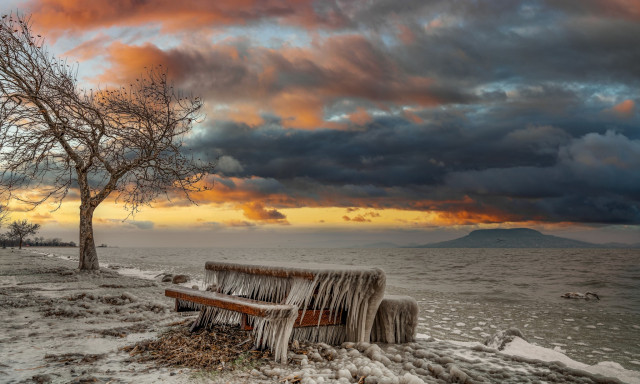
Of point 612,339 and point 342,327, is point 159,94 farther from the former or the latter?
point 612,339

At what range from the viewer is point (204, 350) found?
14.4ft

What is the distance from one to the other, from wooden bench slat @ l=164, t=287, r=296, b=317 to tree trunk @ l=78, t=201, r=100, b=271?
11.3 meters

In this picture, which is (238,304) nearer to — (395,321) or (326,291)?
(326,291)

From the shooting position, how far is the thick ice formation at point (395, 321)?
17.8ft

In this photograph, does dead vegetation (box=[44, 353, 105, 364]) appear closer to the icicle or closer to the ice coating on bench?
the ice coating on bench

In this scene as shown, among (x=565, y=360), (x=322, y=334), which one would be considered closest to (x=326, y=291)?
(x=322, y=334)

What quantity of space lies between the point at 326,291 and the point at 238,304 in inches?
38.9

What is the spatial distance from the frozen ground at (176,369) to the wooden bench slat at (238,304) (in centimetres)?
51

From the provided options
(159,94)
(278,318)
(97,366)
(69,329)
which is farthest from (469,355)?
(159,94)

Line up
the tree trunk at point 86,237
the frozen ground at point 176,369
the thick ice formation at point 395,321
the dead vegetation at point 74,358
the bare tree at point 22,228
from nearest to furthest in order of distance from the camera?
the frozen ground at point 176,369 → the dead vegetation at point 74,358 → the thick ice formation at point 395,321 → the tree trunk at point 86,237 → the bare tree at point 22,228

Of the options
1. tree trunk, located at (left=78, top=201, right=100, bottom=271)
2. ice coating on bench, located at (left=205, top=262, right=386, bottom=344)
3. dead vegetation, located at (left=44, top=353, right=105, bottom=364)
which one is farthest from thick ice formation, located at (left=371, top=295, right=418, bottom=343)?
tree trunk, located at (left=78, top=201, right=100, bottom=271)

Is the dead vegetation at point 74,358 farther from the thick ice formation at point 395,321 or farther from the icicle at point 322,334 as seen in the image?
the thick ice formation at point 395,321

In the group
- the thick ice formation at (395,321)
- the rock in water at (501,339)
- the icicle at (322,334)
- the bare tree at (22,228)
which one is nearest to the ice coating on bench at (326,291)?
the icicle at (322,334)

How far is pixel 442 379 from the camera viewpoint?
419 centimetres
